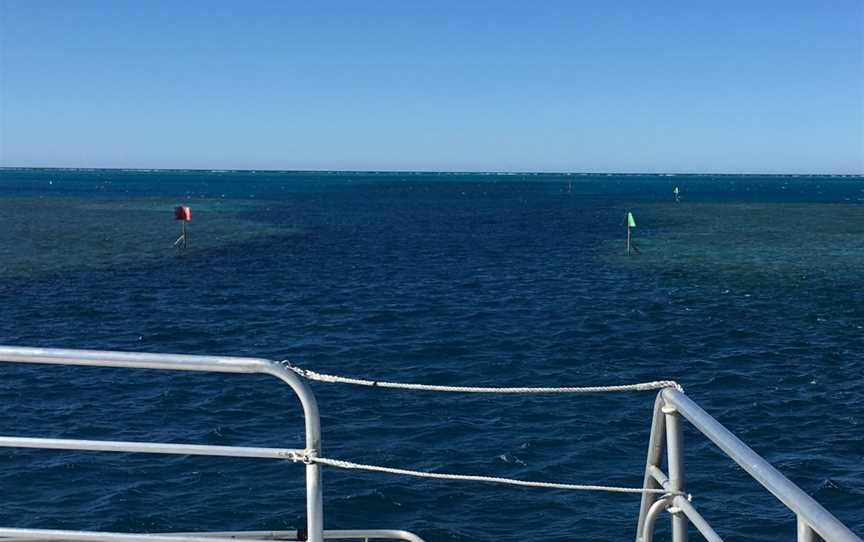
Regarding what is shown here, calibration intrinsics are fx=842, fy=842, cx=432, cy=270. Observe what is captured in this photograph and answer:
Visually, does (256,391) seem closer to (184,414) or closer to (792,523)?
(184,414)

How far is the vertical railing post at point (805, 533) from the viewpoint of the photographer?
2.71 meters

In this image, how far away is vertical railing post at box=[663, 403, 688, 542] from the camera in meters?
3.96

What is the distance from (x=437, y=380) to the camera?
2461cm

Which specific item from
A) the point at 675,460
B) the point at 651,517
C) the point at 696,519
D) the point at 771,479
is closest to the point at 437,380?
the point at 651,517

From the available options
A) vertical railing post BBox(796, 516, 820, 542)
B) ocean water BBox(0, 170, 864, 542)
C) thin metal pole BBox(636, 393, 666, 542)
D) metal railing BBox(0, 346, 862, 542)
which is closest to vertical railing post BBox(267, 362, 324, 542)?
metal railing BBox(0, 346, 862, 542)

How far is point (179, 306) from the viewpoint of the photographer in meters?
36.4

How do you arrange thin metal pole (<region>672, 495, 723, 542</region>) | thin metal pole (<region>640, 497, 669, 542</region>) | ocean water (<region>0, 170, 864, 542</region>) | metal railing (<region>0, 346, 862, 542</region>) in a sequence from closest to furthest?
thin metal pole (<region>672, 495, 723, 542</region>), metal railing (<region>0, 346, 862, 542</region>), thin metal pole (<region>640, 497, 669, 542</region>), ocean water (<region>0, 170, 864, 542</region>)

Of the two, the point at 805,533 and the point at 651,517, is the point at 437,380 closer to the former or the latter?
the point at 651,517

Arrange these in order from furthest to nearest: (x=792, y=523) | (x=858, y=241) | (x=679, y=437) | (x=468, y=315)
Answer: (x=858, y=241), (x=468, y=315), (x=792, y=523), (x=679, y=437)

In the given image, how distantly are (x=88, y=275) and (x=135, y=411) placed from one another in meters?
27.9

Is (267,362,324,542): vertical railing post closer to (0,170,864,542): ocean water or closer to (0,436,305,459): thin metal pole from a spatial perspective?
(0,436,305,459): thin metal pole

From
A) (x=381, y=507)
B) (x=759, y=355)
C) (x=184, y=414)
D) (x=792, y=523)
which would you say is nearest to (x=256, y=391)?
(x=184, y=414)

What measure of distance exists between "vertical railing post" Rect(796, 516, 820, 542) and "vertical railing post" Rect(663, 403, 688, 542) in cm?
118

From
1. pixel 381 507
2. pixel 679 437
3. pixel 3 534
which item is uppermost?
pixel 679 437
